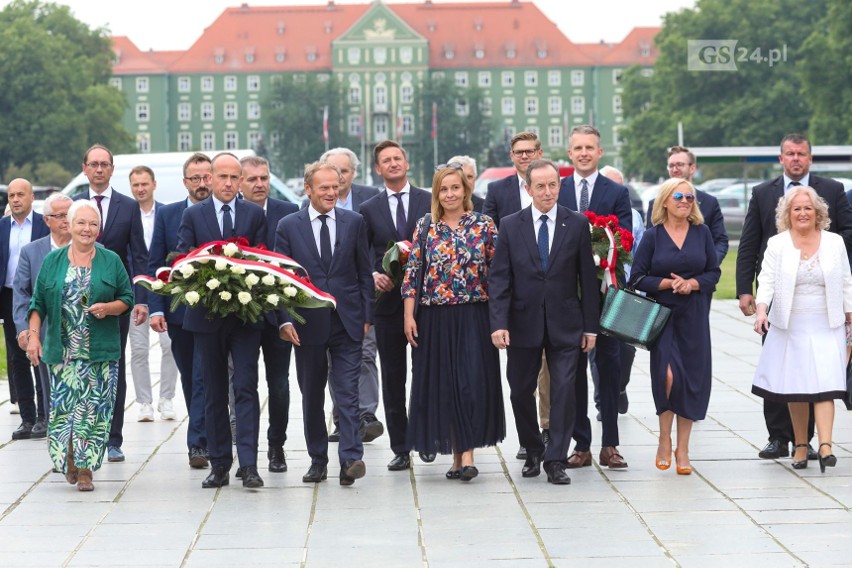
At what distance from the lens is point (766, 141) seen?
68.6 metres

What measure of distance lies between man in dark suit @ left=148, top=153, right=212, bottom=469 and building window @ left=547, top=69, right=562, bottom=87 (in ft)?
469

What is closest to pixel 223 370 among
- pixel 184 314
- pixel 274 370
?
pixel 274 370

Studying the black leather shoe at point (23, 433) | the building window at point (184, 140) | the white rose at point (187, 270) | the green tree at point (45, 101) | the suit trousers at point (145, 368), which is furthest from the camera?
the building window at point (184, 140)

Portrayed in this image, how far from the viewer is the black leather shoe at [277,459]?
934 cm

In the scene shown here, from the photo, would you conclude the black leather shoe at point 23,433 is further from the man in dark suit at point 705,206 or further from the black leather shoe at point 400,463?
the man in dark suit at point 705,206

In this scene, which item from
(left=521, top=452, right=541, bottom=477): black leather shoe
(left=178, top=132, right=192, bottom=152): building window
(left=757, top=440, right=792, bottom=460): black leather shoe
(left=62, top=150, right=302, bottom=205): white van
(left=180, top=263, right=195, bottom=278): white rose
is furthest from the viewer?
(left=178, top=132, right=192, bottom=152): building window

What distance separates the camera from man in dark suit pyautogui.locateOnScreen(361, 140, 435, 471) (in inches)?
373

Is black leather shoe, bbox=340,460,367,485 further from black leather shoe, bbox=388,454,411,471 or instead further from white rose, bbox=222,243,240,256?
white rose, bbox=222,243,240,256

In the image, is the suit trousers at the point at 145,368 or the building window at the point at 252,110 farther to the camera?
the building window at the point at 252,110

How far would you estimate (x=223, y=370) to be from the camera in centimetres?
888

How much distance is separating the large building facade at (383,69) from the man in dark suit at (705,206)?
450 feet

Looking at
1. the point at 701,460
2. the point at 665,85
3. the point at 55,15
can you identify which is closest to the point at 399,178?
the point at 701,460

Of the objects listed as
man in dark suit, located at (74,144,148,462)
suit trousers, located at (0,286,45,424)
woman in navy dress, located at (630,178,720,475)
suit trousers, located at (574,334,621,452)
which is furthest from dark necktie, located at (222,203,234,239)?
suit trousers, located at (0,286,45,424)

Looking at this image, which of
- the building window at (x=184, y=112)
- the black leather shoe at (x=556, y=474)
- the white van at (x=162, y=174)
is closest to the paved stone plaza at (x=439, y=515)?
the black leather shoe at (x=556, y=474)
